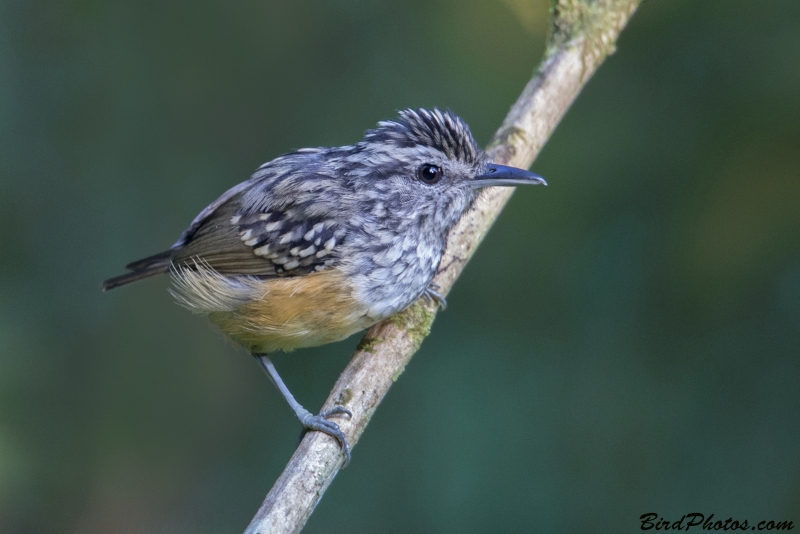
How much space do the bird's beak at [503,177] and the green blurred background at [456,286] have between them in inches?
44.2

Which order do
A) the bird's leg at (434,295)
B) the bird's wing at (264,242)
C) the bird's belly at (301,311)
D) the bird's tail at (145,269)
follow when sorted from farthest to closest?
the bird's tail at (145,269) < the bird's leg at (434,295) < the bird's wing at (264,242) < the bird's belly at (301,311)

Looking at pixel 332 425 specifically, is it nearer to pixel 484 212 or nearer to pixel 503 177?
pixel 503 177

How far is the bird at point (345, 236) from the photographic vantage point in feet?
11.0

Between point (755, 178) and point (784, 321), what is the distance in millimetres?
780

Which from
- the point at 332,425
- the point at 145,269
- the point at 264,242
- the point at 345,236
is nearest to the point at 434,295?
the point at 345,236

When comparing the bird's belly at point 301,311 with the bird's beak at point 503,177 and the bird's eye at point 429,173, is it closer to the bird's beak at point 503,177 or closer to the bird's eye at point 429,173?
the bird's eye at point 429,173

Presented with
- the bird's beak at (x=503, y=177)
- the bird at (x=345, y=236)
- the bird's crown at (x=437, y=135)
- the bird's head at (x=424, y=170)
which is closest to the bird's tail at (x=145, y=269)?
the bird at (x=345, y=236)

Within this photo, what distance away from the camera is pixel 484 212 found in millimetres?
3889

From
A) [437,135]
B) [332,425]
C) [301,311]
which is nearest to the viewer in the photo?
[332,425]

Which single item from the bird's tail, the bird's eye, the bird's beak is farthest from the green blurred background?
the bird's eye

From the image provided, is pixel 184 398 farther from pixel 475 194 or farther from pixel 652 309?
pixel 652 309

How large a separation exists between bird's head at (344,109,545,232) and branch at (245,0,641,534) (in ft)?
1.33

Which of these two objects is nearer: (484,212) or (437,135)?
(437,135)

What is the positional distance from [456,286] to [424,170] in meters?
1.44
